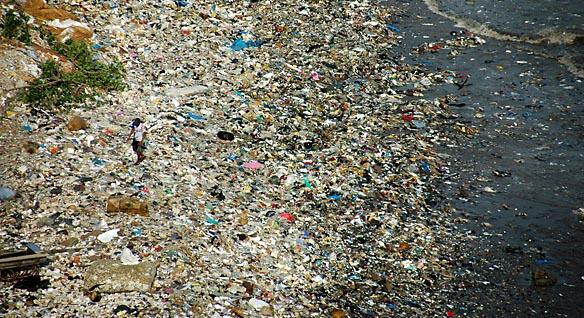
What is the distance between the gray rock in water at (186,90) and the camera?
349 inches

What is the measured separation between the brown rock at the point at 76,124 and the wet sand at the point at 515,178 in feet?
15.9

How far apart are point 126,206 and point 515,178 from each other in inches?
210

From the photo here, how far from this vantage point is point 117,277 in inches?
203

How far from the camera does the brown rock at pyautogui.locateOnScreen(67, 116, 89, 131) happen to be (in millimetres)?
7316

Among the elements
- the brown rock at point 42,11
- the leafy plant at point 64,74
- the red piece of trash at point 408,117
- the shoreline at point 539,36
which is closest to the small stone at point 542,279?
the red piece of trash at point 408,117

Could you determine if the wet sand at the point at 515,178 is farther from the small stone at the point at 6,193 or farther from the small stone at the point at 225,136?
the small stone at the point at 6,193

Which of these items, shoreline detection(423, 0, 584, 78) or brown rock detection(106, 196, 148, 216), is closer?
brown rock detection(106, 196, 148, 216)

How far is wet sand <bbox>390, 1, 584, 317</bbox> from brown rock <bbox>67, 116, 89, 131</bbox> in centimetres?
486

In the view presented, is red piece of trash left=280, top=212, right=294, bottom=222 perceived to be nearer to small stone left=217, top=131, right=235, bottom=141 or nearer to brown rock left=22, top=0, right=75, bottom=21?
small stone left=217, top=131, right=235, bottom=141

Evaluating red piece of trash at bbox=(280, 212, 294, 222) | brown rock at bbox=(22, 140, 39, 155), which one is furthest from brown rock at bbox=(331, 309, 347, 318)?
brown rock at bbox=(22, 140, 39, 155)

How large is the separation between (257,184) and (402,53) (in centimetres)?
566

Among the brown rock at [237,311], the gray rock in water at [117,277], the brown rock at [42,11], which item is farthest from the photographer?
the brown rock at [42,11]

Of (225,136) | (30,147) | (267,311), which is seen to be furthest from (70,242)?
(225,136)

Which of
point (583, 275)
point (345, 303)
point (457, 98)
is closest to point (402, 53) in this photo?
point (457, 98)
